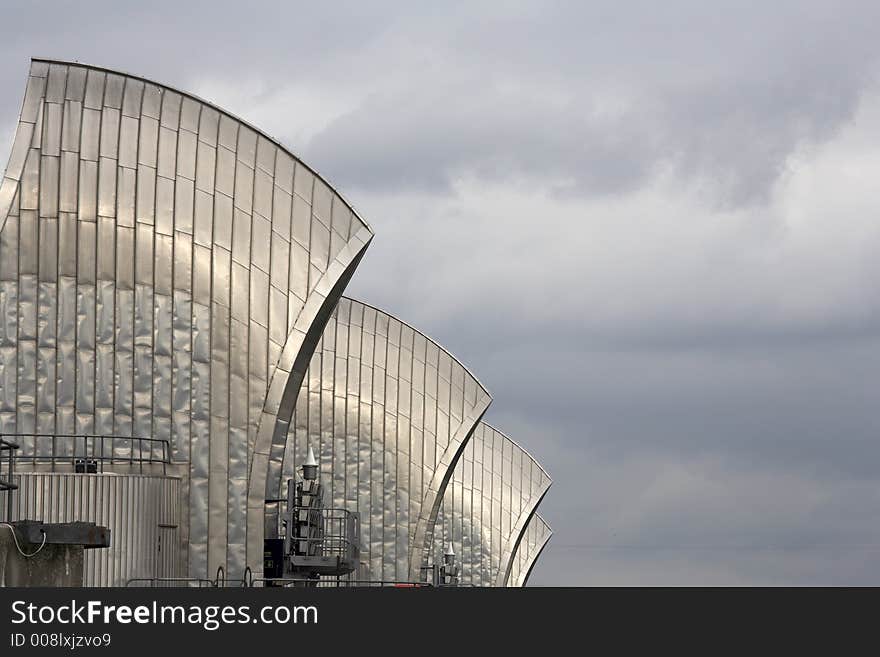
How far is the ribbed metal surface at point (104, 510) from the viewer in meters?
26.9

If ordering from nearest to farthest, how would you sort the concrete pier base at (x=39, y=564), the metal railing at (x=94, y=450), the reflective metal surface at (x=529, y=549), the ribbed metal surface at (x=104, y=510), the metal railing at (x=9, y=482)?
the concrete pier base at (x=39, y=564)
the metal railing at (x=9, y=482)
the ribbed metal surface at (x=104, y=510)
the metal railing at (x=94, y=450)
the reflective metal surface at (x=529, y=549)

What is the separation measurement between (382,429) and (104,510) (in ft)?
73.5

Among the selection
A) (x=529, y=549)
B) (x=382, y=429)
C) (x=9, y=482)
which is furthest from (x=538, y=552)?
(x=9, y=482)

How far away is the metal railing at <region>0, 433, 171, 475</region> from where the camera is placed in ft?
97.3

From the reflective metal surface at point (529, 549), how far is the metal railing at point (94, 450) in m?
41.4

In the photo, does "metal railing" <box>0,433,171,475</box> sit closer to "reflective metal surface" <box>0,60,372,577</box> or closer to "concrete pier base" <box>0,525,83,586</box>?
"reflective metal surface" <box>0,60,372,577</box>

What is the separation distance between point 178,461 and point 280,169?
287 inches

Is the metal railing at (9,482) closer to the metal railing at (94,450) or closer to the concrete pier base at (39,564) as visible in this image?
the concrete pier base at (39,564)

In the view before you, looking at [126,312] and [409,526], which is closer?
[126,312]

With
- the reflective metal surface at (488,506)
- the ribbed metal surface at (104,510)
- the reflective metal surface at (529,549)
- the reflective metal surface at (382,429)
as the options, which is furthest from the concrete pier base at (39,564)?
the reflective metal surface at (529,549)

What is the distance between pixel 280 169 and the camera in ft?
110

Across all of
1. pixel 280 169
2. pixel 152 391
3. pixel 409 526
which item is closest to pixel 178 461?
pixel 152 391
